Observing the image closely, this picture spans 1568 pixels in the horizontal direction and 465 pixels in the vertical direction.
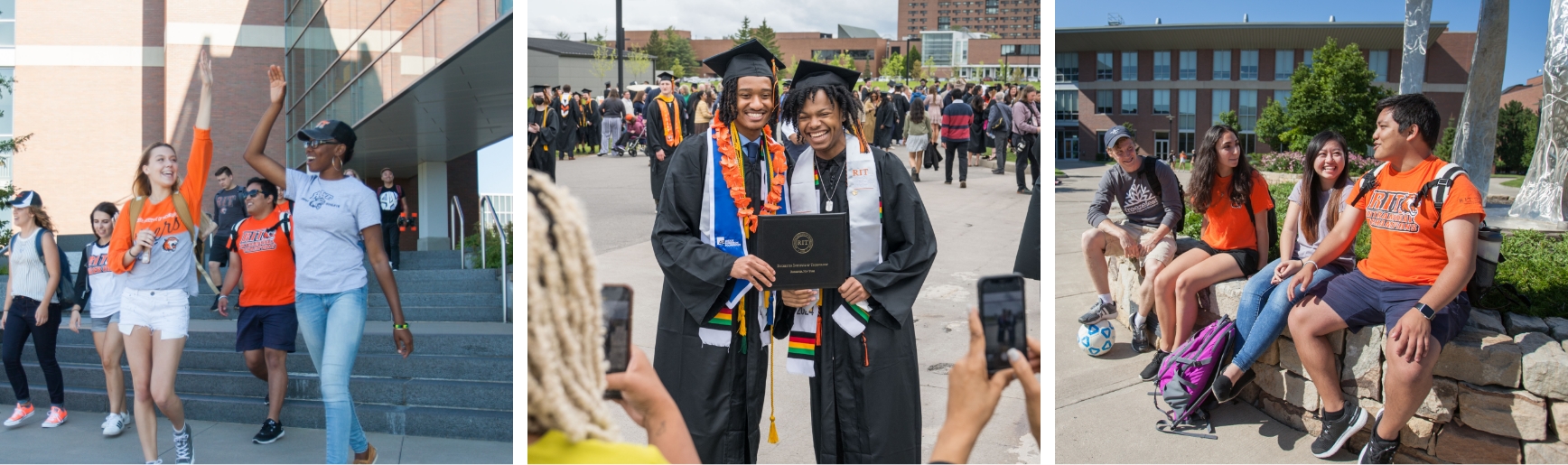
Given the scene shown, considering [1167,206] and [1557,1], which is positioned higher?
[1557,1]

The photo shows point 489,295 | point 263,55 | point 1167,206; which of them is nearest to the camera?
point 1167,206

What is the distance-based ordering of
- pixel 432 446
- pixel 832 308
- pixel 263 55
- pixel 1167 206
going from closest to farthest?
1. pixel 832 308
2. pixel 1167 206
3. pixel 432 446
4. pixel 263 55

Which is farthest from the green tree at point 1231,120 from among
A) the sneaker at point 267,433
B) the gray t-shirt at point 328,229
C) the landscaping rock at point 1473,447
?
the sneaker at point 267,433

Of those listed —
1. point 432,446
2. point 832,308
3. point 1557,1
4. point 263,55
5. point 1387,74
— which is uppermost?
point 263,55

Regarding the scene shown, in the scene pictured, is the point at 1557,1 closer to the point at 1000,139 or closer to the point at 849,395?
the point at 1000,139

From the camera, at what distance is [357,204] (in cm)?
341

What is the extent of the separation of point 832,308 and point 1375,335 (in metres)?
2.32

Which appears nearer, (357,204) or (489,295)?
(357,204)

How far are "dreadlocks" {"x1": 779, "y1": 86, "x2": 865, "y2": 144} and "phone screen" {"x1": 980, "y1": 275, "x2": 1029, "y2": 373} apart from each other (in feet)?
1.35

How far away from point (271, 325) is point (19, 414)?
2391 millimetres

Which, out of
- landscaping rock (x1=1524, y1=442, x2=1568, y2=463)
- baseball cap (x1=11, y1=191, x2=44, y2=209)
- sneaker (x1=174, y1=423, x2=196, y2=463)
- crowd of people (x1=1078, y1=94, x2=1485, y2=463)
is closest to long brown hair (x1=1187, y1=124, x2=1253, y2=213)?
crowd of people (x1=1078, y1=94, x2=1485, y2=463)

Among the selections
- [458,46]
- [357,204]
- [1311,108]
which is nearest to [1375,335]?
[1311,108]

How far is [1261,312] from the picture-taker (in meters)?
3.53

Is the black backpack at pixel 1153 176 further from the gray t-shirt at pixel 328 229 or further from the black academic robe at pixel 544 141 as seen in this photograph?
the gray t-shirt at pixel 328 229
